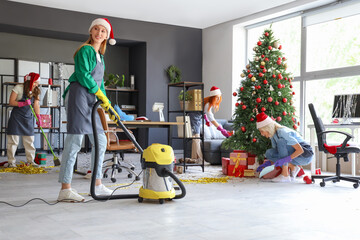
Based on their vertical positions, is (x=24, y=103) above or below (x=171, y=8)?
below

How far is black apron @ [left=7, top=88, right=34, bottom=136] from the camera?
257 inches

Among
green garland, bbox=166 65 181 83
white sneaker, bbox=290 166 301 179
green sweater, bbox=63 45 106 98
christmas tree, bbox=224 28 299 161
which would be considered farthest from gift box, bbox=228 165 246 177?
green garland, bbox=166 65 181 83

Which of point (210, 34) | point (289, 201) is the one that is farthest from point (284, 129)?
point (210, 34)

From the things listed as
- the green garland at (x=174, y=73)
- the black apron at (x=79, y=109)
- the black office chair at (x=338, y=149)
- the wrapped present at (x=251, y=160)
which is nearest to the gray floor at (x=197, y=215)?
the black office chair at (x=338, y=149)

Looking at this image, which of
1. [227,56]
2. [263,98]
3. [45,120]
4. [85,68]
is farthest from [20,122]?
[227,56]

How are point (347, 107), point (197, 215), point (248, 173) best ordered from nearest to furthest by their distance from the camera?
point (197, 215)
point (248, 173)
point (347, 107)

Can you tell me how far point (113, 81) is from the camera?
10.3 meters

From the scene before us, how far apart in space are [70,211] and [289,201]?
1.87m

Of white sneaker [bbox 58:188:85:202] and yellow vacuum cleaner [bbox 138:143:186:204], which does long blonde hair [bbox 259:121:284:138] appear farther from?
white sneaker [bbox 58:188:85:202]

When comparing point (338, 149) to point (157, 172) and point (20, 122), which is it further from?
point (20, 122)

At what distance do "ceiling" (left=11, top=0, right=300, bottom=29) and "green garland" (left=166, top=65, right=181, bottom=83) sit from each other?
3.65ft

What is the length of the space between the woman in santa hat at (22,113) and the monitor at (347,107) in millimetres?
4375

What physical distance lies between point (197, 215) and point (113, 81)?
7.55m

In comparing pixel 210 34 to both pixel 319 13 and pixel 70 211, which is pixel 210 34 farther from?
pixel 70 211
